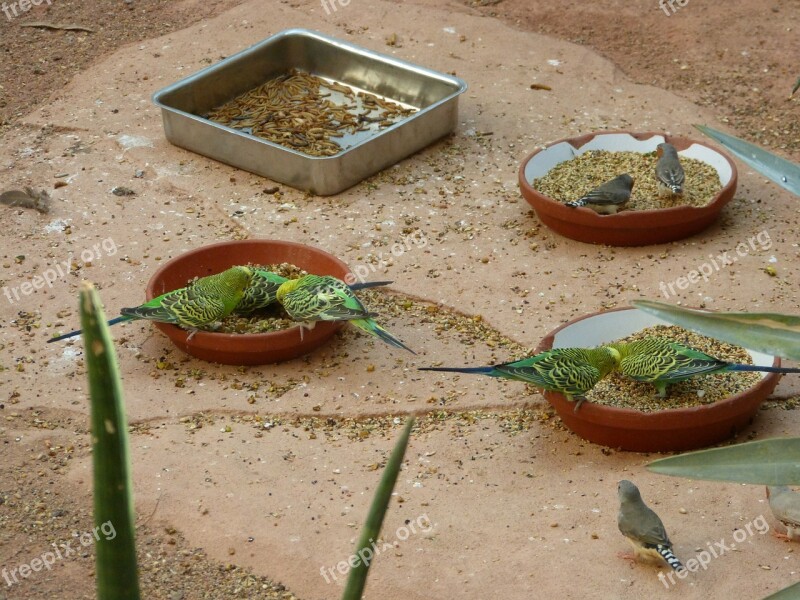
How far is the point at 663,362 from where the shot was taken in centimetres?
424

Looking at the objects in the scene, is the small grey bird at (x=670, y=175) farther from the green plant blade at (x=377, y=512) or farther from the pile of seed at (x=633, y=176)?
the green plant blade at (x=377, y=512)

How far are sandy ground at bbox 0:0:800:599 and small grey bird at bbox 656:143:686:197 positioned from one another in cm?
29

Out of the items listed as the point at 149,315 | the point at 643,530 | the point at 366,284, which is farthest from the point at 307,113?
the point at 643,530

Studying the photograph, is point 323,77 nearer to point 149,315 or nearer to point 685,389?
point 149,315

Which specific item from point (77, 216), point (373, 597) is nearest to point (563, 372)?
point (373, 597)

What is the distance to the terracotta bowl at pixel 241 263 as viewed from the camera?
15.6ft

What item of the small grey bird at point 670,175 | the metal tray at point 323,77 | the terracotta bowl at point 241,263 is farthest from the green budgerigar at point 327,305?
the small grey bird at point 670,175

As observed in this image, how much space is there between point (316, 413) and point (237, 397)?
35 cm

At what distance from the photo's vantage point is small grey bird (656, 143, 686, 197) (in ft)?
18.4

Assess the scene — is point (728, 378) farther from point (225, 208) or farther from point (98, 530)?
point (98, 530)

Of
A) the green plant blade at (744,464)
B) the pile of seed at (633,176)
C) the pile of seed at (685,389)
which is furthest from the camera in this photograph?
the pile of seed at (633,176)

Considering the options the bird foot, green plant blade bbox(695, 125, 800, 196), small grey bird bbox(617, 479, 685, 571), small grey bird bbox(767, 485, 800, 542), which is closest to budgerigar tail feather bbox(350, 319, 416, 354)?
the bird foot

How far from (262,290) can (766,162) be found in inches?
109

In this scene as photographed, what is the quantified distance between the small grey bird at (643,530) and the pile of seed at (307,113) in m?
3.36
